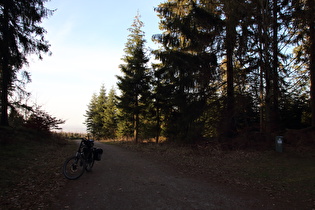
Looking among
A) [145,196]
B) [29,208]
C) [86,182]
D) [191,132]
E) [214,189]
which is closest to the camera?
[29,208]

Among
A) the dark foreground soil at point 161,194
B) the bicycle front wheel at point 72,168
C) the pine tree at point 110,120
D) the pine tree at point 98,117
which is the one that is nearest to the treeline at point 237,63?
the dark foreground soil at point 161,194

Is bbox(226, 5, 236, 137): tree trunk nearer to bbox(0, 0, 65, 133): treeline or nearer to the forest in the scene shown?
the forest

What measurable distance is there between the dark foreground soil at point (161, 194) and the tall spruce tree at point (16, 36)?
795 cm

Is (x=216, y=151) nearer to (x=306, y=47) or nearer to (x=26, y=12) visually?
(x=306, y=47)

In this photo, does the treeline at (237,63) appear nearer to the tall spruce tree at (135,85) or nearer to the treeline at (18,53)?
the tall spruce tree at (135,85)

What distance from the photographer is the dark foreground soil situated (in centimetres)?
446

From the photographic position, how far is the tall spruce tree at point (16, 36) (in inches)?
387

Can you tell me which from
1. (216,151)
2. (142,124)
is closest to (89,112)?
(142,124)

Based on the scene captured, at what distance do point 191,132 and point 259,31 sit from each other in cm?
761

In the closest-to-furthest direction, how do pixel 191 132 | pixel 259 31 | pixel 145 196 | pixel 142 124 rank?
1. pixel 145 196
2. pixel 259 31
3. pixel 191 132
4. pixel 142 124

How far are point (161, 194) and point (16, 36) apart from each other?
12526mm

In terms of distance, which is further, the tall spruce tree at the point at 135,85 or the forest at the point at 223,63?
the tall spruce tree at the point at 135,85

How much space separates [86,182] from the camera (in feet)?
20.4

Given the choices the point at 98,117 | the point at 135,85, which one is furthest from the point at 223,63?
the point at 98,117
